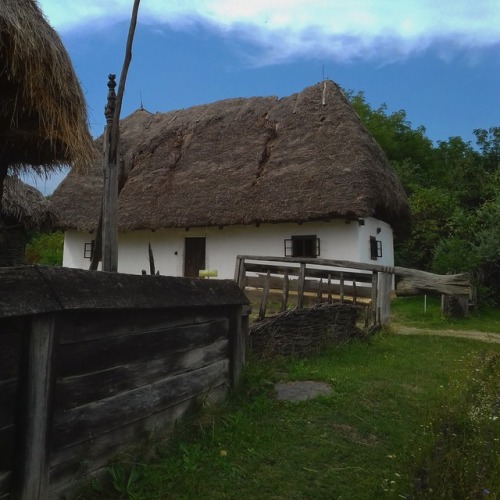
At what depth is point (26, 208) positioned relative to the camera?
946 cm

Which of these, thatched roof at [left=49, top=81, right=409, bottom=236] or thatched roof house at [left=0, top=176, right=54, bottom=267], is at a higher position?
thatched roof at [left=49, top=81, right=409, bottom=236]

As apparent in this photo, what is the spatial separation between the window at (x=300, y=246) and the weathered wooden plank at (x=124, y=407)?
932cm

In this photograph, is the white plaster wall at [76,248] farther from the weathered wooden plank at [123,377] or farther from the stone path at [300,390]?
the weathered wooden plank at [123,377]

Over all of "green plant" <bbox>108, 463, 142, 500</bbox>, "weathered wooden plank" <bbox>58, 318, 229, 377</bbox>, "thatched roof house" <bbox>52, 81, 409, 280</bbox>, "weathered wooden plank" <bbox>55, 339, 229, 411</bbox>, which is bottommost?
"green plant" <bbox>108, 463, 142, 500</bbox>

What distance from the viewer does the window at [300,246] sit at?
1256cm

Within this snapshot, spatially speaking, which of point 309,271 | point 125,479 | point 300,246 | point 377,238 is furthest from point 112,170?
point 377,238

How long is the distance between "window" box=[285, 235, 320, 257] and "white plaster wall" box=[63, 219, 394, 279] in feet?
0.47

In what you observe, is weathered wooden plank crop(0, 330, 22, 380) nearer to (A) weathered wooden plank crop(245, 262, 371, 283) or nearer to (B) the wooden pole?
(B) the wooden pole

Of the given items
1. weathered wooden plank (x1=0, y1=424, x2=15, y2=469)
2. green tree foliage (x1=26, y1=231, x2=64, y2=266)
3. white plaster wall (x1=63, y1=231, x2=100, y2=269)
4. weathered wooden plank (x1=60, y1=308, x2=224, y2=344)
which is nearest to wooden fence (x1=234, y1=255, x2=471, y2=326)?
weathered wooden plank (x1=60, y1=308, x2=224, y2=344)

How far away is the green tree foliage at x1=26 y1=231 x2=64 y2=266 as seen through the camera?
2038 cm

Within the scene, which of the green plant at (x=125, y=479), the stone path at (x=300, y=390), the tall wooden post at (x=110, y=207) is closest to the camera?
the green plant at (x=125, y=479)

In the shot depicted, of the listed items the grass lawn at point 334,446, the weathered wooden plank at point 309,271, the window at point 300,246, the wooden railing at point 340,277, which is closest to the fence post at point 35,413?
the grass lawn at point 334,446

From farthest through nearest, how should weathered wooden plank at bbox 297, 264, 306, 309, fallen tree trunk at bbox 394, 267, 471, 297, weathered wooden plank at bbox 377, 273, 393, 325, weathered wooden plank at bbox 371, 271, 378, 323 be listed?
weathered wooden plank at bbox 377, 273, 393, 325 < weathered wooden plank at bbox 371, 271, 378, 323 < weathered wooden plank at bbox 297, 264, 306, 309 < fallen tree trunk at bbox 394, 267, 471, 297

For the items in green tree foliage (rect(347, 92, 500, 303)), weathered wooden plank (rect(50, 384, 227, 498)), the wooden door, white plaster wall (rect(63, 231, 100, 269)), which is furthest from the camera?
white plaster wall (rect(63, 231, 100, 269))
